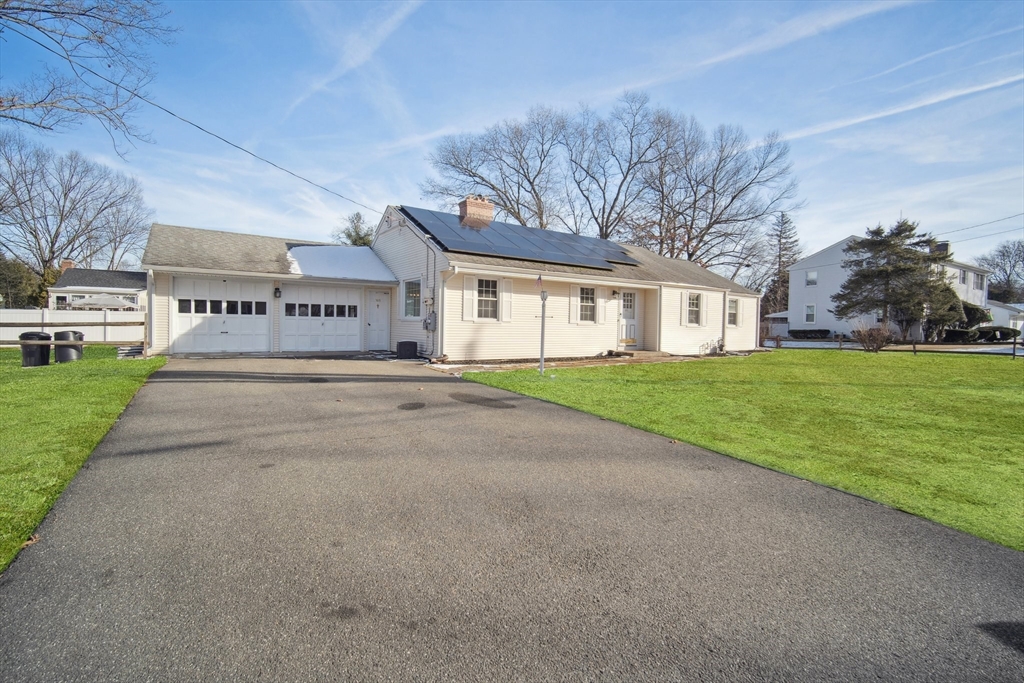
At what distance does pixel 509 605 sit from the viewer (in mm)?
2555

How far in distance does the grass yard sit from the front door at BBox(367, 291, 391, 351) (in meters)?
7.14

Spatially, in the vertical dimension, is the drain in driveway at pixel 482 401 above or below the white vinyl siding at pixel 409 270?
below

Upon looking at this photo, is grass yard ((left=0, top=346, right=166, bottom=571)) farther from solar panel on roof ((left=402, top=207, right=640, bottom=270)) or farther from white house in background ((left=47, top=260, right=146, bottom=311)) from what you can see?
white house in background ((left=47, top=260, right=146, bottom=311))

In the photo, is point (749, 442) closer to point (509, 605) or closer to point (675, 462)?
point (675, 462)

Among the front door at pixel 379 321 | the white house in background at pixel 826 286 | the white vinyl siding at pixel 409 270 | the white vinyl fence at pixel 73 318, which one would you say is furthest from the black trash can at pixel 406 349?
the white house in background at pixel 826 286

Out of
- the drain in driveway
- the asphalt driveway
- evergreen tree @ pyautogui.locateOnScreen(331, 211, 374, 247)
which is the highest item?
evergreen tree @ pyautogui.locateOnScreen(331, 211, 374, 247)

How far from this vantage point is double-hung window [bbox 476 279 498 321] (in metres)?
14.6

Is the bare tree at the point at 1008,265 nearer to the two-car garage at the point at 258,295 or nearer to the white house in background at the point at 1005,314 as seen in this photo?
the white house in background at the point at 1005,314

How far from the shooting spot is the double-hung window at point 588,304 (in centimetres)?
1649

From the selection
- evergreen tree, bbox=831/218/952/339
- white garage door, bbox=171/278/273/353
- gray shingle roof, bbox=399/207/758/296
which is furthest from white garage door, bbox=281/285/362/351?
evergreen tree, bbox=831/218/952/339

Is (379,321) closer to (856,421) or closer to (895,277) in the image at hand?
(856,421)

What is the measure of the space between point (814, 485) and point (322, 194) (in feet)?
56.1

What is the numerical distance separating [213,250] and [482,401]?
39.4 ft

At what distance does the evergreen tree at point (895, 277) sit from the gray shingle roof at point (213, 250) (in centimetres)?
3053
